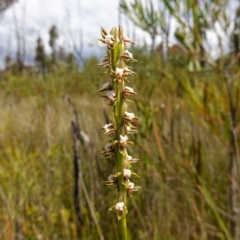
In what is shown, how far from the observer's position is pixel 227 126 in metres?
1.11

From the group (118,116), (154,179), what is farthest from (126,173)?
(154,179)

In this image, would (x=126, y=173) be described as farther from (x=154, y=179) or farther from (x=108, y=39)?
(x=154, y=179)

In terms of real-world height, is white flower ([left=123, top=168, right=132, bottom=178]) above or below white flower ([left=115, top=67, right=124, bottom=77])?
below

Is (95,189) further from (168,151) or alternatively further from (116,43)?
(116,43)

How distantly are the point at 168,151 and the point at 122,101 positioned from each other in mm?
1515

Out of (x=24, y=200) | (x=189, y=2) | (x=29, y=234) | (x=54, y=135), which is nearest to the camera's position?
(x=189, y=2)

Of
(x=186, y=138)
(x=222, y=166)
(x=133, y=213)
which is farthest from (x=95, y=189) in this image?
(x=222, y=166)

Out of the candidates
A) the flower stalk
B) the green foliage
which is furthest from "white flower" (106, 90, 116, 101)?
the green foliage

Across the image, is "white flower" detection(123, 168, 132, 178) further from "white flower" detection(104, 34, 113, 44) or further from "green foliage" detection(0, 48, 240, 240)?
"green foliage" detection(0, 48, 240, 240)

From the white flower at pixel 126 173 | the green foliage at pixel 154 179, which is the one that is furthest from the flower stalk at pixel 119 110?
the green foliage at pixel 154 179

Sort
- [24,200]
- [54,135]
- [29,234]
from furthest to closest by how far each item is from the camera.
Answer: [54,135]
[24,200]
[29,234]

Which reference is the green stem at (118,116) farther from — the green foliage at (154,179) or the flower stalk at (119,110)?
the green foliage at (154,179)

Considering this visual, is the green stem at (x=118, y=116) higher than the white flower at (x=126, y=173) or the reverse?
higher

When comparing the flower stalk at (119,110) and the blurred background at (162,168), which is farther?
the blurred background at (162,168)
